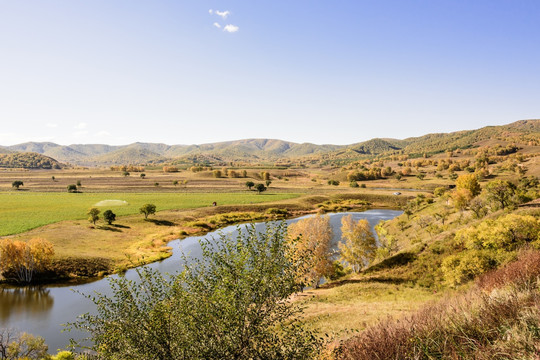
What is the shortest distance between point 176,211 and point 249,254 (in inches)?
3839

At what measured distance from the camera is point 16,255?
163ft

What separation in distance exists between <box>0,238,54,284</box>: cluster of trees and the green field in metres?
24.4

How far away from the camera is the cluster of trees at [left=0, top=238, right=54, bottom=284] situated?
49.4 meters

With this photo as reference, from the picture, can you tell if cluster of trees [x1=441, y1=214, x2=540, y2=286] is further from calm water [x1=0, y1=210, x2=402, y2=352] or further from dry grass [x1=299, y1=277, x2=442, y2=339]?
calm water [x1=0, y1=210, x2=402, y2=352]

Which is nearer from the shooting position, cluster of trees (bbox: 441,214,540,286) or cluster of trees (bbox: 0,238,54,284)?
cluster of trees (bbox: 441,214,540,286)

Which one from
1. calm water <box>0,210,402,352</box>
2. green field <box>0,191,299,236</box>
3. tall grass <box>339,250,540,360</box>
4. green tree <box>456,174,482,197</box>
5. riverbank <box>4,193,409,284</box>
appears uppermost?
tall grass <box>339,250,540,360</box>

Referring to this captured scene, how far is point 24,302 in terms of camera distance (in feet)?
144

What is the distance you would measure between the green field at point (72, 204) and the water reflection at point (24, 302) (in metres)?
30.5

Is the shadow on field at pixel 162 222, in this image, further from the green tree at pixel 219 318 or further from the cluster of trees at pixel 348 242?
the green tree at pixel 219 318

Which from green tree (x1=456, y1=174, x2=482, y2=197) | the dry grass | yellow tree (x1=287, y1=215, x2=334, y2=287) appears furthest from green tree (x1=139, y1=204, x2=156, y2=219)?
green tree (x1=456, y1=174, x2=482, y2=197)

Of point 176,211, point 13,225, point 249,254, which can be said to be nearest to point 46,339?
point 249,254

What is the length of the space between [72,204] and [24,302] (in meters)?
77.4

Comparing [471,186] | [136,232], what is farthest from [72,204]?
[471,186]

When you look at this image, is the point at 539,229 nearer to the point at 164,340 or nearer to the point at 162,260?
the point at 164,340
